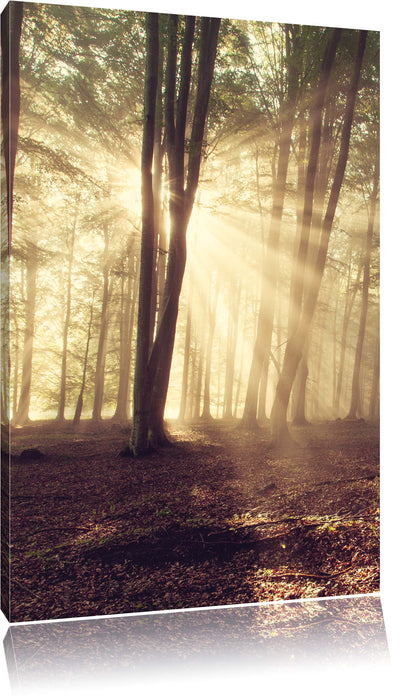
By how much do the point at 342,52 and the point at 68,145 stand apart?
240 centimetres

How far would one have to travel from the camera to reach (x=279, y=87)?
412 centimetres

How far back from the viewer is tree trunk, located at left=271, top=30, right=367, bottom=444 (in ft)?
14.1

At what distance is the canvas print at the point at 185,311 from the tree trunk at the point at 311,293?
19 millimetres

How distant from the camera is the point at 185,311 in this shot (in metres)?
4.08

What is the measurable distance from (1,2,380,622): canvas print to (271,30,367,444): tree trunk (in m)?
0.02

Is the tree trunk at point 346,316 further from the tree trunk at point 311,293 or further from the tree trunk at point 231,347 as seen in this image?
the tree trunk at point 231,347

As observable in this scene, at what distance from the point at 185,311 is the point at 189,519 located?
1544 millimetres

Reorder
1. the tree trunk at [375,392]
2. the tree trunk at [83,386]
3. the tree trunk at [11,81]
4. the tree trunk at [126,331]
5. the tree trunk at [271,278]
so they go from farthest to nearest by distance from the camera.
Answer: the tree trunk at [375,392], the tree trunk at [271,278], the tree trunk at [126,331], the tree trunk at [83,386], the tree trunk at [11,81]

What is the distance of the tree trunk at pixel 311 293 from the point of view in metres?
4.30

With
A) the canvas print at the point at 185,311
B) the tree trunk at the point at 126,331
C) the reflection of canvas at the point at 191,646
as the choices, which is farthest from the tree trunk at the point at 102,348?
the reflection of canvas at the point at 191,646

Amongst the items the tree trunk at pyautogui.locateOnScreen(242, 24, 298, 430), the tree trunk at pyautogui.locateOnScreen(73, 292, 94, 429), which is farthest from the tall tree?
the tree trunk at pyautogui.locateOnScreen(242, 24, 298, 430)

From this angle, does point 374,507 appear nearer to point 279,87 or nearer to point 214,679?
point 214,679

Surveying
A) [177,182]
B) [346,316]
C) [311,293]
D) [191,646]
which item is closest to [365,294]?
[346,316]

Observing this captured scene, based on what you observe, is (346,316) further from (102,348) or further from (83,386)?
(83,386)
